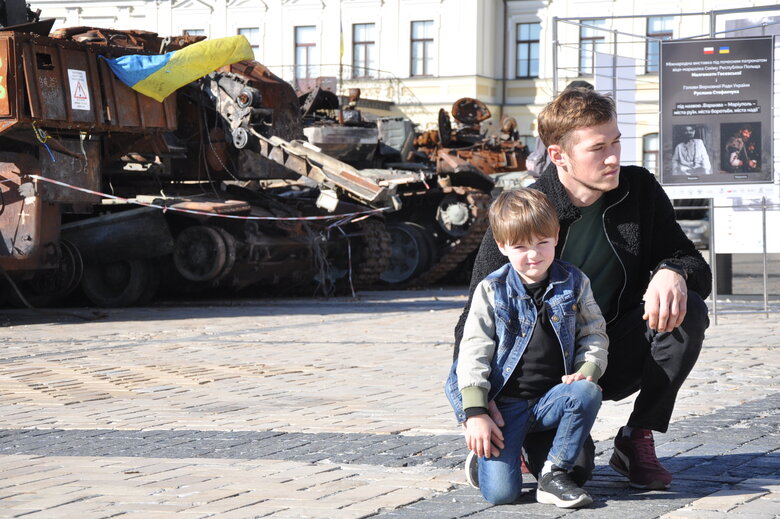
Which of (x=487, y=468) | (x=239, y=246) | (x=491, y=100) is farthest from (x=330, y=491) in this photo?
(x=491, y=100)

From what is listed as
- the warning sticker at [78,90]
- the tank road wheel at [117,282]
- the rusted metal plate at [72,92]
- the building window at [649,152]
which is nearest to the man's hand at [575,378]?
the building window at [649,152]

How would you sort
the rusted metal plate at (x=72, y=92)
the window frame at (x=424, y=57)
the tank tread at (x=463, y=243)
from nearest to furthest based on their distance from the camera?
1. the rusted metal plate at (x=72, y=92)
2. the tank tread at (x=463, y=243)
3. the window frame at (x=424, y=57)

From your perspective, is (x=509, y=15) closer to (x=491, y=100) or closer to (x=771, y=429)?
(x=491, y=100)

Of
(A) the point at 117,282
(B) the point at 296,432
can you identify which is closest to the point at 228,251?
(A) the point at 117,282

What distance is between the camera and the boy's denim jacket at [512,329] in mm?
4621

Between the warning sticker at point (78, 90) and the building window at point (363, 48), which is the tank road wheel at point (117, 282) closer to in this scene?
the warning sticker at point (78, 90)

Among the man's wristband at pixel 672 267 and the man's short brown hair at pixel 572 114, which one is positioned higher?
the man's short brown hair at pixel 572 114

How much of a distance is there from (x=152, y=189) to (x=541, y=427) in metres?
13.8

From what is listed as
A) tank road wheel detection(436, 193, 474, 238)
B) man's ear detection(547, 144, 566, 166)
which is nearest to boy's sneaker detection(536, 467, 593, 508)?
man's ear detection(547, 144, 566, 166)

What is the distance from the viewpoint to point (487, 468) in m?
4.61

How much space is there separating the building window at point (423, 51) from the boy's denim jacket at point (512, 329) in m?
44.8

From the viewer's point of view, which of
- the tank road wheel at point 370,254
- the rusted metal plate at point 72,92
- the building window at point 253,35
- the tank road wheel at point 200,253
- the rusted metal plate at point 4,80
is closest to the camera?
the rusted metal plate at point 4,80

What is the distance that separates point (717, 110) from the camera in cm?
1142

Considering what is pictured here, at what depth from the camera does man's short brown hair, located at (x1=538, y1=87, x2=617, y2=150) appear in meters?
4.88
